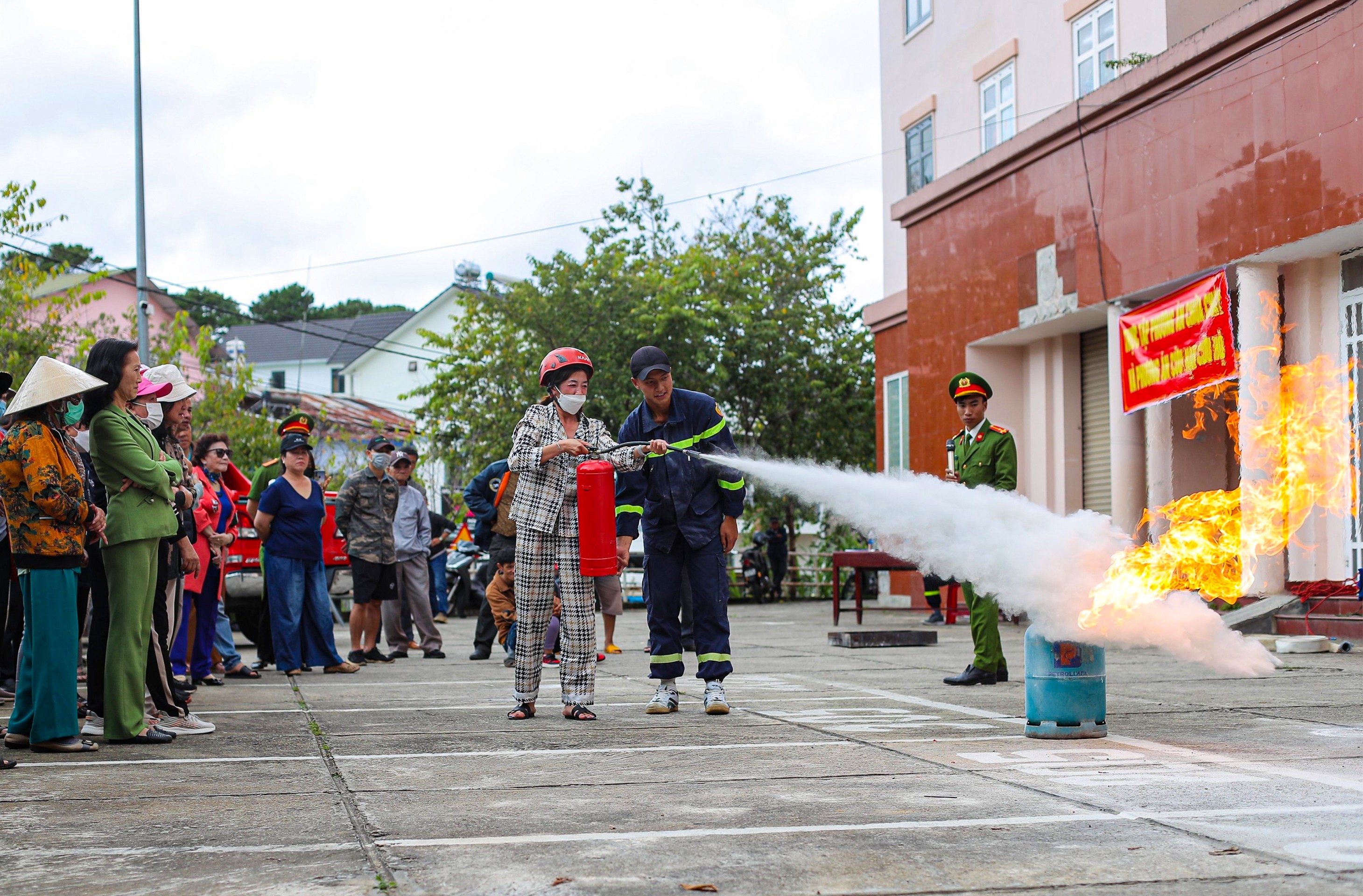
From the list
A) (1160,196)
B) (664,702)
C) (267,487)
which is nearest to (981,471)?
(664,702)

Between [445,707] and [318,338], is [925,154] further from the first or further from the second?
[318,338]

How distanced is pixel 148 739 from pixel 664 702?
2.79 m

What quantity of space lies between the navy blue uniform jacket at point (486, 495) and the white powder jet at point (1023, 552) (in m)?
4.87

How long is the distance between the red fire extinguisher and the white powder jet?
83 cm

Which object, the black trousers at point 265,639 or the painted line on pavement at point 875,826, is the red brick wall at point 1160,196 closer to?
the painted line on pavement at point 875,826

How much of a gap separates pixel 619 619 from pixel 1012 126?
10.1 metres

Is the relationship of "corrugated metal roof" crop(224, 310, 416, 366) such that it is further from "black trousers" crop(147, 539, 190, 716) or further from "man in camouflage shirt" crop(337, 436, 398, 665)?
"black trousers" crop(147, 539, 190, 716)

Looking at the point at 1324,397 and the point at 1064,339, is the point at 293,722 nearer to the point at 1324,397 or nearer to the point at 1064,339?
the point at 1324,397

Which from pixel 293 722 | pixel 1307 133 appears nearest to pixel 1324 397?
pixel 1307 133

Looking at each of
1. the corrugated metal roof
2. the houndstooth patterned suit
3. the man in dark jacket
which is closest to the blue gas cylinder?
the houndstooth patterned suit

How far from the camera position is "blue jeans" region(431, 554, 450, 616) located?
22266mm

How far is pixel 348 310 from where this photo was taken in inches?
3209

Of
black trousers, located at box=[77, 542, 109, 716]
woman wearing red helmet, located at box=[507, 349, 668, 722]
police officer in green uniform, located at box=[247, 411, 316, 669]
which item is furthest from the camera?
police officer in green uniform, located at box=[247, 411, 316, 669]

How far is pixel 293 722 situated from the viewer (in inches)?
291
